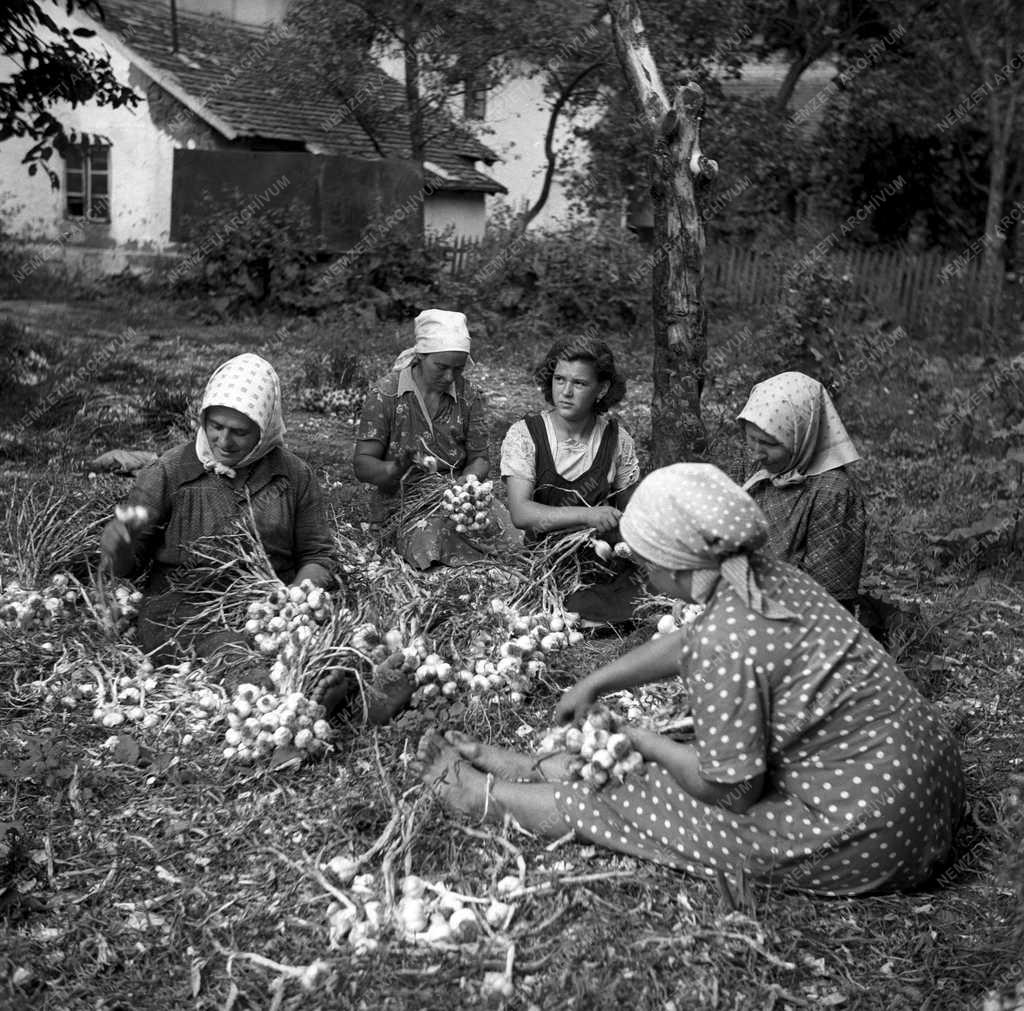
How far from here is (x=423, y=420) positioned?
203 inches

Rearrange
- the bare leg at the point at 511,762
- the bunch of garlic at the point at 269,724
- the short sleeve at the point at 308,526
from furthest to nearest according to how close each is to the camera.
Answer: the short sleeve at the point at 308,526, the bunch of garlic at the point at 269,724, the bare leg at the point at 511,762

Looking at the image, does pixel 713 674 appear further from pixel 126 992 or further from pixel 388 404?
pixel 388 404

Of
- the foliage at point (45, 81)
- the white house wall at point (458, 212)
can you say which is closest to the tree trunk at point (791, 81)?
the white house wall at point (458, 212)

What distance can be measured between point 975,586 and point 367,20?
12258 millimetres

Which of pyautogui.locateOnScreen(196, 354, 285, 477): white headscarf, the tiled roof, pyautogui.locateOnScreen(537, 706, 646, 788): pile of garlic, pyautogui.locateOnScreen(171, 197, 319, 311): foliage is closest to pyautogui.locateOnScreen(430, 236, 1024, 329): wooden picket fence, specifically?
pyautogui.locateOnScreen(171, 197, 319, 311): foliage

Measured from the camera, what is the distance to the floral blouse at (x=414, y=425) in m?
5.12

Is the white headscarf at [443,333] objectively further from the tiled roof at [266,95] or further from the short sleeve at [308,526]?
the tiled roof at [266,95]

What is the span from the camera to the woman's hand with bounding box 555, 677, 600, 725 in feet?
10.6

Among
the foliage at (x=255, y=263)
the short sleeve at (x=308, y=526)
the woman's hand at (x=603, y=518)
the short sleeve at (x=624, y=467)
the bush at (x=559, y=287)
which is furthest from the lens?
the foliage at (x=255, y=263)

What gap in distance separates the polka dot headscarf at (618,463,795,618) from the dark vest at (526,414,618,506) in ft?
6.33

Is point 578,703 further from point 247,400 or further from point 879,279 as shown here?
point 879,279

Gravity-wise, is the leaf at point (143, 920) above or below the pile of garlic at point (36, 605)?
below

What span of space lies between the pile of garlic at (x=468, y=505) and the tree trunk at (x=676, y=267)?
1163 mm

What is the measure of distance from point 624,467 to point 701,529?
7.14 ft
